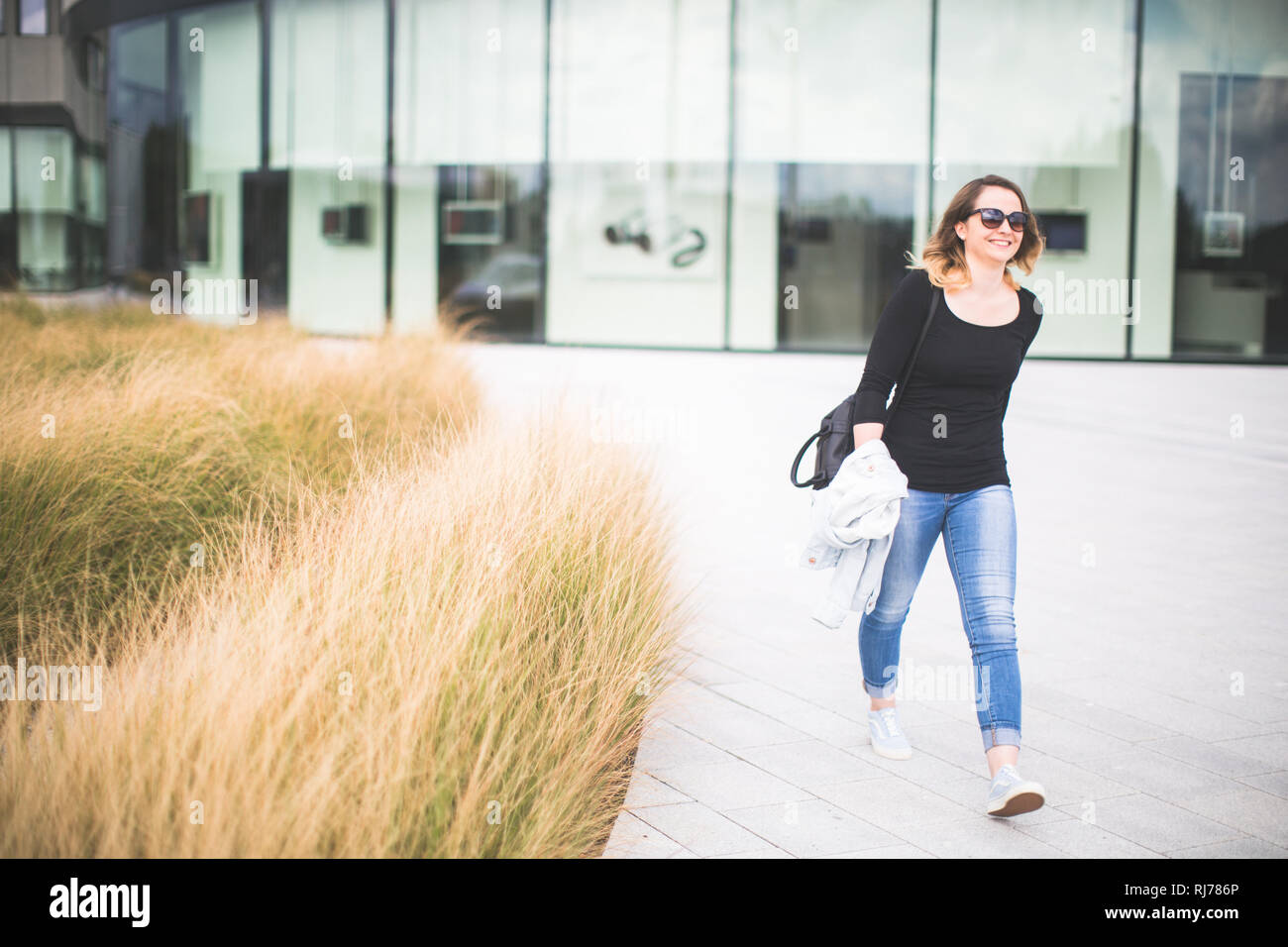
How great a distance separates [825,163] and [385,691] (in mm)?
16155

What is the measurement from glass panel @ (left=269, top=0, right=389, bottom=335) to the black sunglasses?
16.8 metres

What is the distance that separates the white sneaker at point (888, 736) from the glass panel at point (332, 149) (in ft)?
54.5

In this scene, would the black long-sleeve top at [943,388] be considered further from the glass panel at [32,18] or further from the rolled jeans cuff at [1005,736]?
the glass panel at [32,18]

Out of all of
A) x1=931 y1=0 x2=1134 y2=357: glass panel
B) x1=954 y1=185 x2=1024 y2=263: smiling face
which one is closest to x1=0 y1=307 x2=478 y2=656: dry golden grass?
x1=954 y1=185 x2=1024 y2=263: smiling face

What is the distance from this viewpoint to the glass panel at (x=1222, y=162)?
17.2 m

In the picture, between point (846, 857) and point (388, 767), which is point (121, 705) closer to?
point (388, 767)

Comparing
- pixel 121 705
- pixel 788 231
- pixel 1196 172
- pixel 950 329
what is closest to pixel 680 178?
pixel 788 231

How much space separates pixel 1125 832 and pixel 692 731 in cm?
142

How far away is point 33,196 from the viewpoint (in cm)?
2653

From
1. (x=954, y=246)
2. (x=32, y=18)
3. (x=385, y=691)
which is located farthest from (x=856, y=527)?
(x=32, y=18)

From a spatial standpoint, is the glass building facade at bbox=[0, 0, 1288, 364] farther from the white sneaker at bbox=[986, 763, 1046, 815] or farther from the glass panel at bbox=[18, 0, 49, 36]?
the white sneaker at bbox=[986, 763, 1046, 815]

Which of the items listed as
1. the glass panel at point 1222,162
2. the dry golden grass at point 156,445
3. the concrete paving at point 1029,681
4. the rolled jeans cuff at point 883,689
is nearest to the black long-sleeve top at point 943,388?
the rolled jeans cuff at point 883,689

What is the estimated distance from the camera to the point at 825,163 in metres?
17.9
